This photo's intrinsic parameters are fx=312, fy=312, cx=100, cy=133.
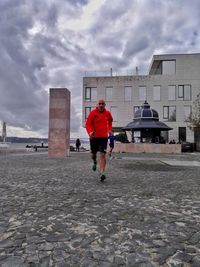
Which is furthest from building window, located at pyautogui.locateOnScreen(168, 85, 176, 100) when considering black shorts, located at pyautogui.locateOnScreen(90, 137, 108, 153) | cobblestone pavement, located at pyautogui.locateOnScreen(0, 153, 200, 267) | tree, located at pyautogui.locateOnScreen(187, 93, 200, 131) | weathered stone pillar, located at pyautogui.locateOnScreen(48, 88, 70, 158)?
cobblestone pavement, located at pyautogui.locateOnScreen(0, 153, 200, 267)

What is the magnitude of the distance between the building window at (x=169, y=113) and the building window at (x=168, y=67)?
614cm

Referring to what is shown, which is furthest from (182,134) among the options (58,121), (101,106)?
(101,106)

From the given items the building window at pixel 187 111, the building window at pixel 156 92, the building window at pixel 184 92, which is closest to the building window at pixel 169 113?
the building window at pixel 187 111

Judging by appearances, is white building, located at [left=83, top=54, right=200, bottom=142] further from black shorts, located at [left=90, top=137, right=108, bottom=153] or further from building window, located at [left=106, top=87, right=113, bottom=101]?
black shorts, located at [left=90, top=137, right=108, bottom=153]

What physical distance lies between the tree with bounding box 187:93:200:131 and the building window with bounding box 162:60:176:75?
6675mm

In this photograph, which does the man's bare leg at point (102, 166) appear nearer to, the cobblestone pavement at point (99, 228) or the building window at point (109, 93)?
the cobblestone pavement at point (99, 228)

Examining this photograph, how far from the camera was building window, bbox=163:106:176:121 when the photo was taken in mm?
55125

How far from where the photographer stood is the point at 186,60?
54531 mm

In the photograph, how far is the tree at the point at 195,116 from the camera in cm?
4428

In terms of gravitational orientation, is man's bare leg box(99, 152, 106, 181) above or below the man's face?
below

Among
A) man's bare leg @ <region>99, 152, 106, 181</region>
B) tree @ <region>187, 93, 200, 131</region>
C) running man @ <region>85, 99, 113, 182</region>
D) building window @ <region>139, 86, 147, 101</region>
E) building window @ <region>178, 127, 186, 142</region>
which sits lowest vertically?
man's bare leg @ <region>99, 152, 106, 181</region>

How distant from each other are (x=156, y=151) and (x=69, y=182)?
27.2 meters

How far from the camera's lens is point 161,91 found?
5512 cm

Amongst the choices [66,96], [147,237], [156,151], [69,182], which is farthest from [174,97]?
[147,237]
